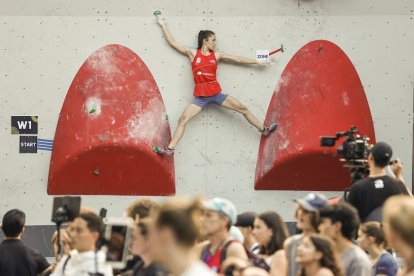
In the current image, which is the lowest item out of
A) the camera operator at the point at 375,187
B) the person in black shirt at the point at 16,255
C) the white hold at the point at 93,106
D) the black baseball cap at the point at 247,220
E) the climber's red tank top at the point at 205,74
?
the person in black shirt at the point at 16,255

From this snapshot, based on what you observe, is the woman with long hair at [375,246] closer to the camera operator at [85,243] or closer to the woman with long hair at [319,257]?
the woman with long hair at [319,257]

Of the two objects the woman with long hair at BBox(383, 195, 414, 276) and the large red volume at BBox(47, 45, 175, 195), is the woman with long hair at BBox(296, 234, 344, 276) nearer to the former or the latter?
the woman with long hair at BBox(383, 195, 414, 276)

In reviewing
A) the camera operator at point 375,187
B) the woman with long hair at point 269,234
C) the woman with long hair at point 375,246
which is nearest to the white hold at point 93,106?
the camera operator at point 375,187

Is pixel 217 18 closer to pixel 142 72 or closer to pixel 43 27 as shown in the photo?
pixel 142 72

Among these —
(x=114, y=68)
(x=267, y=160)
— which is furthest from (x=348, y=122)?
(x=114, y=68)

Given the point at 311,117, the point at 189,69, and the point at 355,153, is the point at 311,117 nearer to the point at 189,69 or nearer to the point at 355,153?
the point at 189,69

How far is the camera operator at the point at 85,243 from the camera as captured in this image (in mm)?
7617

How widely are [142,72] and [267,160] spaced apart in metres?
1.99

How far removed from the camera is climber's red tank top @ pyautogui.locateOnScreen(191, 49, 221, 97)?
14.7 m

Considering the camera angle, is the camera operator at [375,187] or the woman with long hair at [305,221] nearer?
the woman with long hair at [305,221]

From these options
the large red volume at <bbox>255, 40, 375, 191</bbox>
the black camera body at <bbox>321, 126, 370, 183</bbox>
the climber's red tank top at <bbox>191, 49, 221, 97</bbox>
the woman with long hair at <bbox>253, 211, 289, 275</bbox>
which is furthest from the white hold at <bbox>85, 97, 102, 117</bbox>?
the woman with long hair at <bbox>253, 211, 289, 275</bbox>

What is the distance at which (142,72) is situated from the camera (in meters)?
15.0

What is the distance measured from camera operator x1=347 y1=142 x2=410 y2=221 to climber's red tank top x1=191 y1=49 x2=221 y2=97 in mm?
5320

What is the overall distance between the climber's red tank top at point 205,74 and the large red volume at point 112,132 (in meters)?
0.59
